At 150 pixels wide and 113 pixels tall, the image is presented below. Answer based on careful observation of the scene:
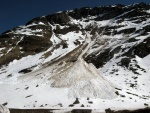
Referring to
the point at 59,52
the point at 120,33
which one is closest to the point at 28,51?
the point at 59,52

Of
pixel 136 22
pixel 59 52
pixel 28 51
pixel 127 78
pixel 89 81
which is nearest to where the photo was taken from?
pixel 89 81

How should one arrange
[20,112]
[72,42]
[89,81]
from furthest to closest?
[72,42] < [89,81] < [20,112]

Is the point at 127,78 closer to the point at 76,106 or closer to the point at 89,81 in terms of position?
the point at 89,81

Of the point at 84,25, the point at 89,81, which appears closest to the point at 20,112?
the point at 89,81

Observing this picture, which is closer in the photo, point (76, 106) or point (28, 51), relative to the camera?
point (76, 106)

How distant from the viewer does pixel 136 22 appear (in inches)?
6609

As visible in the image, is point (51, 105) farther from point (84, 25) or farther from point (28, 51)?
point (84, 25)

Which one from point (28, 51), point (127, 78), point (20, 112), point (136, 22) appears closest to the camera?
point (20, 112)

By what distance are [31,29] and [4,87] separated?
402ft

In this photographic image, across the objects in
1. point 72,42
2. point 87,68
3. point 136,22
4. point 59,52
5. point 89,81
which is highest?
point 136,22

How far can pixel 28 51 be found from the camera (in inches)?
4823

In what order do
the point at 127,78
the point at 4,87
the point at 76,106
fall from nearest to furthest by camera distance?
1. the point at 76,106
2. the point at 4,87
3. the point at 127,78

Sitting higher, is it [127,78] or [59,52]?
[59,52]

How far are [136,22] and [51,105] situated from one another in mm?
136480
